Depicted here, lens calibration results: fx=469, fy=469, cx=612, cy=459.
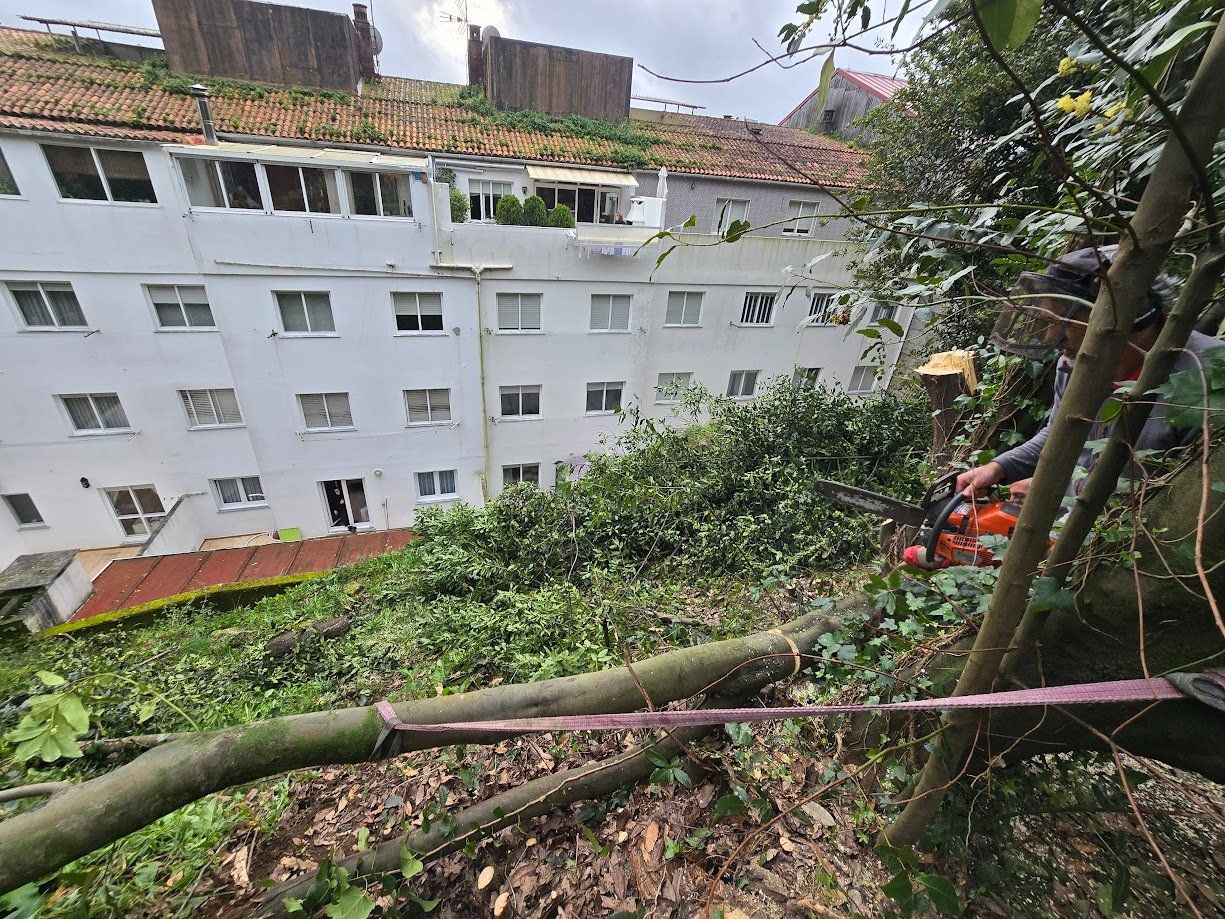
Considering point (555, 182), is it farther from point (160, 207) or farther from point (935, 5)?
point (935, 5)

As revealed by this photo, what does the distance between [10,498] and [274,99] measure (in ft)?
39.0

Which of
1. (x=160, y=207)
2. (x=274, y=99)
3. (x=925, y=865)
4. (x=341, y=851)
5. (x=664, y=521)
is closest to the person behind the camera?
(x=925, y=865)

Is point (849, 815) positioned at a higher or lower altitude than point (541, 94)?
lower

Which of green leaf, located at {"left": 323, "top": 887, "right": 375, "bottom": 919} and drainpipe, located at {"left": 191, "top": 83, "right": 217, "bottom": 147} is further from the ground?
drainpipe, located at {"left": 191, "top": 83, "right": 217, "bottom": 147}

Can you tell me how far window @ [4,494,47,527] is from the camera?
37.9 feet

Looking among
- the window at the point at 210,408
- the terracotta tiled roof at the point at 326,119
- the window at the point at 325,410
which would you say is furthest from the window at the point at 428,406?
the terracotta tiled roof at the point at 326,119

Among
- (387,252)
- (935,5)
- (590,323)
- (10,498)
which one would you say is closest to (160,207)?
(387,252)

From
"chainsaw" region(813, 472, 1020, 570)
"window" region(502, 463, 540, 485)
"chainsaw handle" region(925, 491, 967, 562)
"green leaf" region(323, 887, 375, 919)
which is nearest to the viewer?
"green leaf" region(323, 887, 375, 919)

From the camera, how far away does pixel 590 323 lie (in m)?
13.2

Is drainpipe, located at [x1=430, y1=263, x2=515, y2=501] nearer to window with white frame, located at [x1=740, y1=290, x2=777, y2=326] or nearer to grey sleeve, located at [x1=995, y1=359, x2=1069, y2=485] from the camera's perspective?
window with white frame, located at [x1=740, y1=290, x2=777, y2=326]

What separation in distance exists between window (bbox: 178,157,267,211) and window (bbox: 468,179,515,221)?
481cm

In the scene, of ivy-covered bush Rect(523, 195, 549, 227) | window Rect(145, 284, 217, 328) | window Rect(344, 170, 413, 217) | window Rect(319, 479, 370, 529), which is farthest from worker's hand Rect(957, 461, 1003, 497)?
window Rect(145, 284, 217, 328)

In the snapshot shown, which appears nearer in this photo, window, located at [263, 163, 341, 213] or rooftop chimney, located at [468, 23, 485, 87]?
window, located at [263, 163, 341, 213]

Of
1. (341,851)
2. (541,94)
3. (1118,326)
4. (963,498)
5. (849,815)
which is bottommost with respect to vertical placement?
(341,851)
